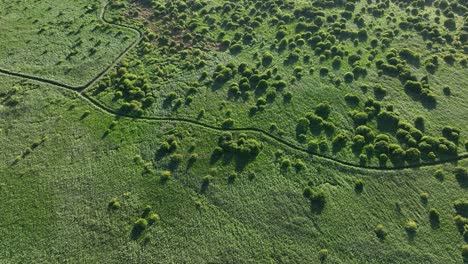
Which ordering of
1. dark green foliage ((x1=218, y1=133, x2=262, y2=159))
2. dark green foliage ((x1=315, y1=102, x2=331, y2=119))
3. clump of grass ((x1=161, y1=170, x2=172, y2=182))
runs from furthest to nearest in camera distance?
dark green foliage ((x1=315, y1=102, x2=331, y2=119)) < dark green foliage ((x1=218, y1=133, x2=262, y2=159)) < clump of grass ((x1=161, y1=170, x2=172, y2=182))

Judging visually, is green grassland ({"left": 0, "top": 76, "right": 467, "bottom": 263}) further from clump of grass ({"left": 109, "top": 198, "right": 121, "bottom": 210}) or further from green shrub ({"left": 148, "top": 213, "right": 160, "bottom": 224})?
clump of grass ({"left": 109, "top": 198, "right": 121, "bottom": 210})

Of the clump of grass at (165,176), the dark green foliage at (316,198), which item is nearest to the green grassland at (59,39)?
the clump of grass at (165,176)

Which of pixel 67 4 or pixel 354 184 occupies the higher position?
pixel 354 184

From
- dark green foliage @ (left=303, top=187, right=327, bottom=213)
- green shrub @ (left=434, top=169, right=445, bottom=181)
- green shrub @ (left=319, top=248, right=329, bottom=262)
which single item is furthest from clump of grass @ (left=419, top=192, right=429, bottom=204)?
green shrub @ (left=319, top=248, right=329, bottom=262)

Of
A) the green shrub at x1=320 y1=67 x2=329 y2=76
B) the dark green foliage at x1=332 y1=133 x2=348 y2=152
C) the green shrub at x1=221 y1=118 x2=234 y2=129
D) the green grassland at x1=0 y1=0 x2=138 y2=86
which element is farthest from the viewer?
the green grassland at x1=0 y1=0 x2=138 y2=86

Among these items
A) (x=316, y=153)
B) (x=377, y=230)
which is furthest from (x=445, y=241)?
(x=316, y=153)

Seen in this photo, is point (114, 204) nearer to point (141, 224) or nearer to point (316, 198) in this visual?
point (141, 224)

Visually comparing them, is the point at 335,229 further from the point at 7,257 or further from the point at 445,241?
the point at 7,257
